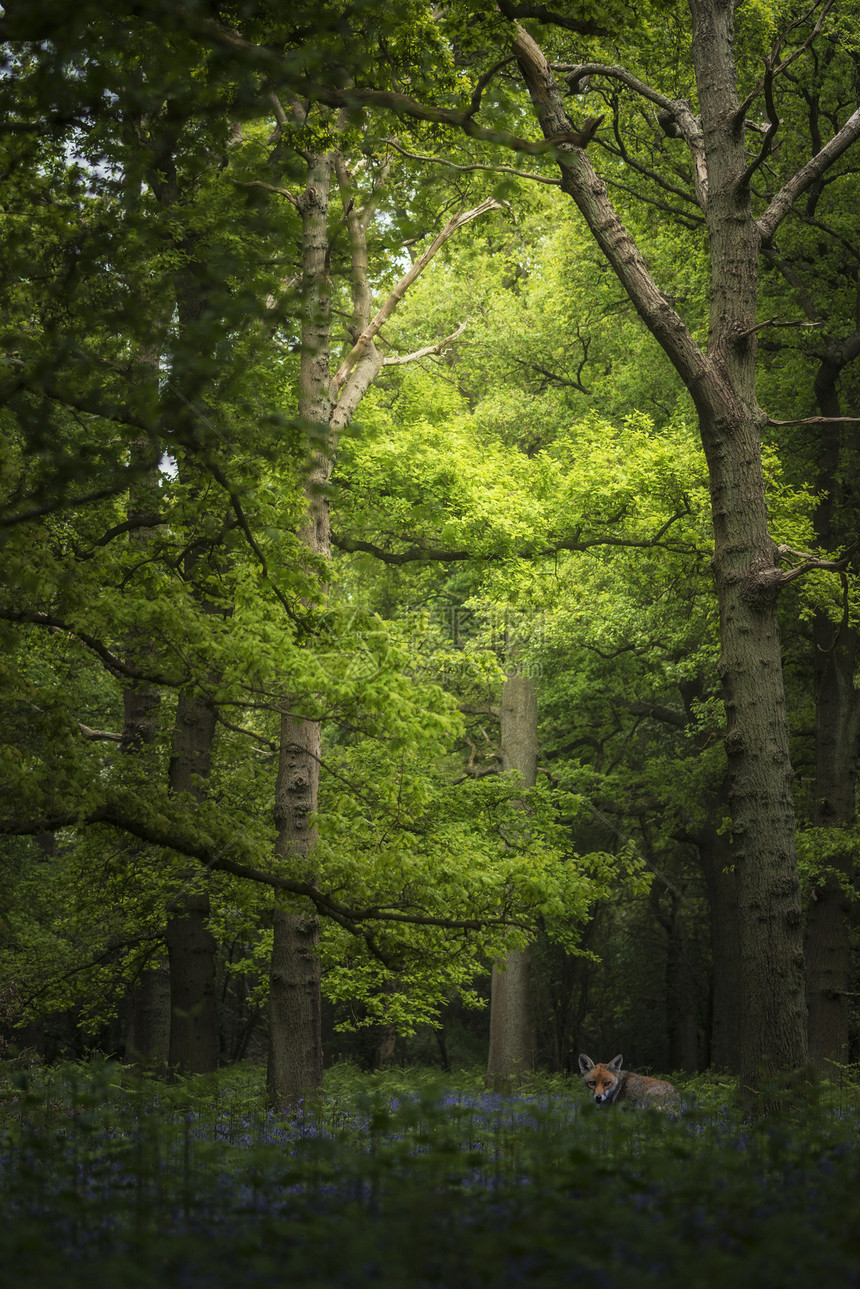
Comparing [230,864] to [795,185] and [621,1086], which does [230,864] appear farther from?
[795,185]

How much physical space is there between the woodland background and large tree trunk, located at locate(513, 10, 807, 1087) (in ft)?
0.65

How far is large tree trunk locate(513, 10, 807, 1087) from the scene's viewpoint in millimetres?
7836

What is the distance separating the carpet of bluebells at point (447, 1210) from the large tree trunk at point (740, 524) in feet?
7.90

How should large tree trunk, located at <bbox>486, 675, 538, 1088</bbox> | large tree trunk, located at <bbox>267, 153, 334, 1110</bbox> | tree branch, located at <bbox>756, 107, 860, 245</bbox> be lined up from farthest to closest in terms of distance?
large tree trunk, located at <bbox>486, 675, 538, 1088</bbox> → large tree trunk, located at <bbox>267, 153, 334, 1110</bbox> → tree branch, located at <bbox>756, 107, 860, 245</bbox>

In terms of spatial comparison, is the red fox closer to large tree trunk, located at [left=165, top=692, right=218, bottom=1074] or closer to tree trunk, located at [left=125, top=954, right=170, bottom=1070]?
large tree trunk, located at [left=165, top=692, right=218, bottom=1074]

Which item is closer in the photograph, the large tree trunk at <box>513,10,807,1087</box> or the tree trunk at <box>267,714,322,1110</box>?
the large tree trunk at <box>513,10,807,1087</box>

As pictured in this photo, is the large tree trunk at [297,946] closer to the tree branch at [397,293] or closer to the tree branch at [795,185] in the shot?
the tree branch at [397,293]

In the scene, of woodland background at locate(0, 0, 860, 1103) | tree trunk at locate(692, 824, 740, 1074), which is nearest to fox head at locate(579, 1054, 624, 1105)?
woodland background at locate(0, 0, 860, 1103)

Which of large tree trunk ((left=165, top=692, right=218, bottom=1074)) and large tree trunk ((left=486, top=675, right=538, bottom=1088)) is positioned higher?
large tree trunk ((left=165, top=692, right=218, bottom=1074))

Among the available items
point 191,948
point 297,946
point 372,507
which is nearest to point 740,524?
point 297,946

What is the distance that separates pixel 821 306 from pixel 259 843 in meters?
13.5

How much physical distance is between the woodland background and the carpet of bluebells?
9.48 feet

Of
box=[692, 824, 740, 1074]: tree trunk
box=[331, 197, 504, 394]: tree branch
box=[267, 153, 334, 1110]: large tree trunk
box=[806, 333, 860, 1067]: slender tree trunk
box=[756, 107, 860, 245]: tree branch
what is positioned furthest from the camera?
box=[692, 824, 740, 1074]: tree trunk

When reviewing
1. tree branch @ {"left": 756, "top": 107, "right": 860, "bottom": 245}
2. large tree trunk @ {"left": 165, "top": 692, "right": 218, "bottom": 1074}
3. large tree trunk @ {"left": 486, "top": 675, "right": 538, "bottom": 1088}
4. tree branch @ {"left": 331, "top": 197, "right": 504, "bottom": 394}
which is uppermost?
tree branch @ {"left": 331, "top": 197, "right": 504, "bottom": 394}
